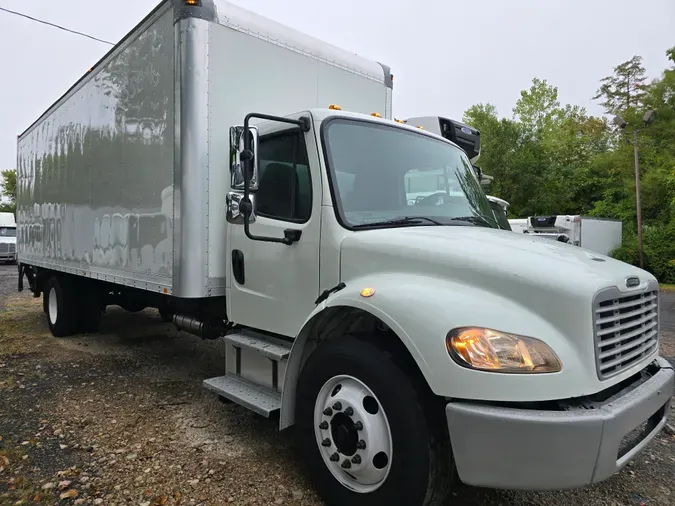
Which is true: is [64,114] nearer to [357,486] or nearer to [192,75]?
[192,75]

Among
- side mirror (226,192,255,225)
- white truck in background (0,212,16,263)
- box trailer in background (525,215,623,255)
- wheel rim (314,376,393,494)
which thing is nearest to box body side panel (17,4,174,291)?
side mirror (226,192,255,225)

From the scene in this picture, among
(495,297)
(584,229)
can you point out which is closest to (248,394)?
(495,297)

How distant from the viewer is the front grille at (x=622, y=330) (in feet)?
7.75

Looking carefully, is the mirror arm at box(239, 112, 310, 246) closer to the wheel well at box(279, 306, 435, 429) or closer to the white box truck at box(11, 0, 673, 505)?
the white box truck at box(11, 0, 673, 505)

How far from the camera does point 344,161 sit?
11.1ft

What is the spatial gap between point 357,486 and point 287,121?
230cm

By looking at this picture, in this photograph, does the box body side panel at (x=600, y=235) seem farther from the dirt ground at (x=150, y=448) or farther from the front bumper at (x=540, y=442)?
the front bumper at (x=540, y=442)

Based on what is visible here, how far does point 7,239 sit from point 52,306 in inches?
886

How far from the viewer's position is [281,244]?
3.58m

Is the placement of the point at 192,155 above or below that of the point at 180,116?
below

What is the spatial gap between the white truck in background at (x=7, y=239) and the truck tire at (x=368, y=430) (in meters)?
27.2

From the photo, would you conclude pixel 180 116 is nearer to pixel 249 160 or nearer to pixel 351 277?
pixel 249 160

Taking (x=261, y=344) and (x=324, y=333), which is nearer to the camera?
(x=324, y=333)

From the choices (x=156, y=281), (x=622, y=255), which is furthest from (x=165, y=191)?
(x=622, y=255)
